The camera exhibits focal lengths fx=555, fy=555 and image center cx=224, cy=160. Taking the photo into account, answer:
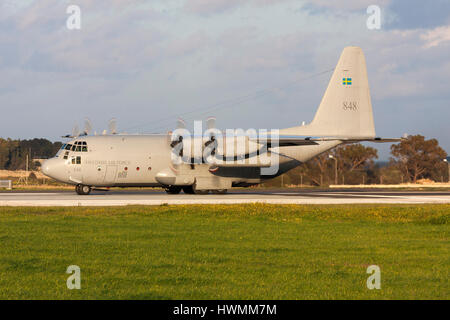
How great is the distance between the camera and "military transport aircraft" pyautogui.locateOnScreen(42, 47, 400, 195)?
3678 cm

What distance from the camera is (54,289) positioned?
9117 millimetres

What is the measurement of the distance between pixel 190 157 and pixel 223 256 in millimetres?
24746

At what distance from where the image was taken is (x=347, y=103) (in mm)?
40875

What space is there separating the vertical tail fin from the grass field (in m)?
18.7

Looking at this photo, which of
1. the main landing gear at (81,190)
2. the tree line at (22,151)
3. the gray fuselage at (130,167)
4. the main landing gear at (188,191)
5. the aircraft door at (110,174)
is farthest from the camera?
the tree line at (22,151)

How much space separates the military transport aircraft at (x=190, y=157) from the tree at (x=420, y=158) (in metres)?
54.6

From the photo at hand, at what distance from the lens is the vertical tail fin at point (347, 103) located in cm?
4084

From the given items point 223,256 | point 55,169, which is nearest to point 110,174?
point 55,169

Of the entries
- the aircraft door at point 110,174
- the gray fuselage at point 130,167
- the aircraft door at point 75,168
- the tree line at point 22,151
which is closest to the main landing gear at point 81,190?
the gray fuselage at point 130,167

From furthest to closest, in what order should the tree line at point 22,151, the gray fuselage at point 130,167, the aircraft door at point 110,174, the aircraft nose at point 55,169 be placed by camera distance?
the tree line at point 22,151 → the aircraft door at point 110,174 → the gray fuselage at point 130,167 → the aircraft nose at point 55,169

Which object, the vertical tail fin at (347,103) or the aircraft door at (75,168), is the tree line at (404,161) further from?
the aircraft door at (75,168)

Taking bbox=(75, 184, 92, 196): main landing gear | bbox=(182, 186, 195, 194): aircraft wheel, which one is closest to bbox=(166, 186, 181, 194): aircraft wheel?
bbox=(182, 186, 195, 194): aircraft wheel

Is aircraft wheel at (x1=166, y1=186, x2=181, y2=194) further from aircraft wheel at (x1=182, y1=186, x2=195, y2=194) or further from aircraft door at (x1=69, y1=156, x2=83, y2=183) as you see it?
aircraft door at (x1=69, y1=156, x2=83, y2=183)

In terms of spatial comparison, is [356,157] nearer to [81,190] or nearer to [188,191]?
[188,191]
